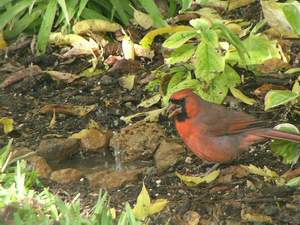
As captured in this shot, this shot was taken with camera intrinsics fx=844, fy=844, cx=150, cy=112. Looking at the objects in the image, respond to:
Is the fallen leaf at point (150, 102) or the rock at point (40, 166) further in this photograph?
the fallen leaf at point (150, 102)

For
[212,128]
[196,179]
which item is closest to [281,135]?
[212,128]

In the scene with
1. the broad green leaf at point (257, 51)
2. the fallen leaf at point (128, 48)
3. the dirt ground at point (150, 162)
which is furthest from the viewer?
the fallen leaf at point (128, 48)

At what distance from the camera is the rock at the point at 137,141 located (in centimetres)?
511

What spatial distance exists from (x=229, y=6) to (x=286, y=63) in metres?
0.90

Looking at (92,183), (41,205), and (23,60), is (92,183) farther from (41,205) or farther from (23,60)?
(23,60)

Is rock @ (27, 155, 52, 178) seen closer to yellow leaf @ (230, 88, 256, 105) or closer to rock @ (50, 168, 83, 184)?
rock @ (50, 168, 83, 184)

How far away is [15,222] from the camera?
398 centimetres

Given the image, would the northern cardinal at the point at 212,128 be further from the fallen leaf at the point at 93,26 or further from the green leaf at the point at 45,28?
the green leaf at the point at 45,28

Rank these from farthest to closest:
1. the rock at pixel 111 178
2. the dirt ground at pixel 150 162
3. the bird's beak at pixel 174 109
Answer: the bird's beak at pixel 174 109, the rock at pixel 111 178, the dirt ground at pixel 150 162

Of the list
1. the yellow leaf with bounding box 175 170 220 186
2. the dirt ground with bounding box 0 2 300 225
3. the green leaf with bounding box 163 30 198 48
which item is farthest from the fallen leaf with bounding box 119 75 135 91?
the yellow leaf with bounding box 175 170 220 186

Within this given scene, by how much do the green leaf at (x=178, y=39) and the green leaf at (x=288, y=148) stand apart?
2.51ft

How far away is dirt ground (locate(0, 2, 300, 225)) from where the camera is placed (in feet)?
14.3

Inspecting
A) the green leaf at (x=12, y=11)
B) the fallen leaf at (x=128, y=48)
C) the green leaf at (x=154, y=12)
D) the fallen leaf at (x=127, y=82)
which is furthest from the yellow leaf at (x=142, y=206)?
the green leaf at (x=12, y=11)

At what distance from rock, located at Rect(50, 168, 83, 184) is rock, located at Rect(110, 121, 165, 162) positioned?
38 cm
